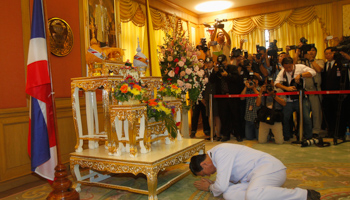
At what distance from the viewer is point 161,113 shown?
3137 mm

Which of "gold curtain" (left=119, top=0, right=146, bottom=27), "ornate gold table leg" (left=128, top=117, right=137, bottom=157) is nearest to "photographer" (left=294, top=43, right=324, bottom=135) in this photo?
"gold curtain" (left=119, top=0, right=146, bottom=27)

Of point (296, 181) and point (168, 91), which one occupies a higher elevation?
point (168, 91)

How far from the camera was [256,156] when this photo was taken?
2373 millimetres

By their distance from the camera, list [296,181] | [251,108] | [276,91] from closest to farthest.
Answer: [296,181] → [276,91] → [251,108]

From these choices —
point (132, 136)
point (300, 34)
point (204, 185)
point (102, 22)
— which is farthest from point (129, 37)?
point (300, 34)

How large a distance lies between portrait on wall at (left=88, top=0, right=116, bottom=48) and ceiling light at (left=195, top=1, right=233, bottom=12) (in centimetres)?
342

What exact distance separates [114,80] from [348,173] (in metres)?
2.90

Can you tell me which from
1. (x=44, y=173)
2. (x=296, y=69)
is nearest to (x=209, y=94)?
(x=296, y=69)

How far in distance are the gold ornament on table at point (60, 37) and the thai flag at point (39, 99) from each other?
1.49m

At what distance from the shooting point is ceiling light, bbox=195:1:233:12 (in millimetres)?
7726

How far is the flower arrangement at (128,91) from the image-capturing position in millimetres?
2729

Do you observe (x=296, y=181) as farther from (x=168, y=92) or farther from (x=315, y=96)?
(x=315, y=96)

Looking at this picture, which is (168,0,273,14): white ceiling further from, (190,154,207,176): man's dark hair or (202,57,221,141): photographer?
(190,154,207,176): man's dark hair

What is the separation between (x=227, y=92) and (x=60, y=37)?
3347mm
